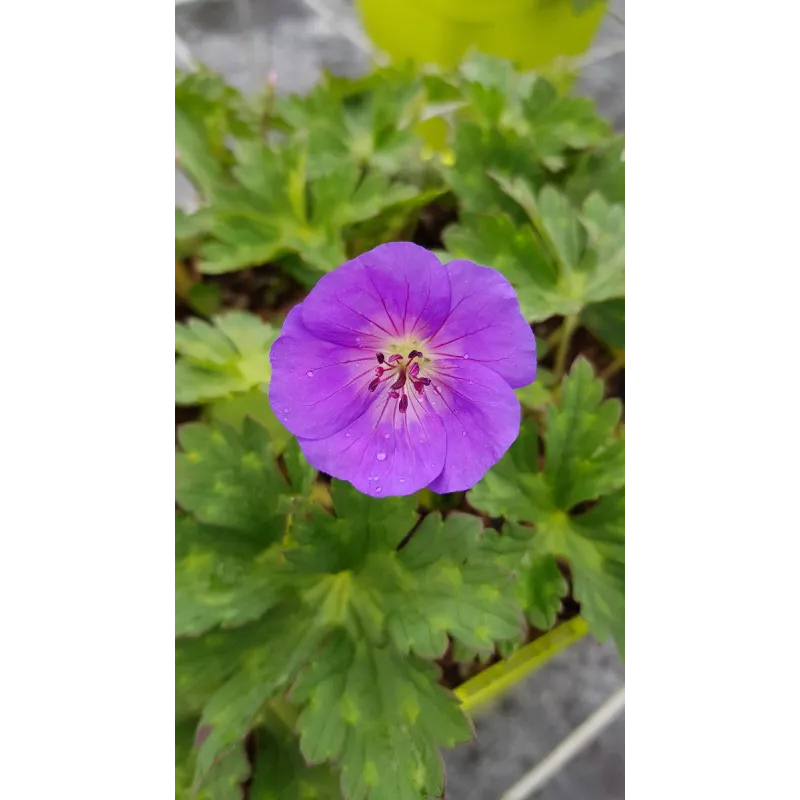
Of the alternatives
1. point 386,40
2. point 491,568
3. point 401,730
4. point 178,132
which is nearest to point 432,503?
point 491,568

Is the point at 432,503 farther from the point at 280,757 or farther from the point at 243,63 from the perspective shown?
the point at 243,63

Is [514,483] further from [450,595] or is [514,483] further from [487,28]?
[487,28]

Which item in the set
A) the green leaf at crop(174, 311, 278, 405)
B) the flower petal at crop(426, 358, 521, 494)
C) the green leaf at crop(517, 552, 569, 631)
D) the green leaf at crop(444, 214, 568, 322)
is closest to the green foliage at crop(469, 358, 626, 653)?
the green leaf at crop(517, 552, 569, 631)

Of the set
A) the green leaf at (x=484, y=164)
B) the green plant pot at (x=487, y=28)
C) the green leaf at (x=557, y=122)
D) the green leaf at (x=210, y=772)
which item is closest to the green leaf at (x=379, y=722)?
the green leaf at (x=210, y=772)

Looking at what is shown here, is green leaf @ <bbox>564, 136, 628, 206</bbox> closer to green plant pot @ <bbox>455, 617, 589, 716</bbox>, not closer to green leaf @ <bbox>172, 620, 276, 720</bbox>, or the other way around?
green plant pot @ <bbox>455, 617, 589, 716</bbox>

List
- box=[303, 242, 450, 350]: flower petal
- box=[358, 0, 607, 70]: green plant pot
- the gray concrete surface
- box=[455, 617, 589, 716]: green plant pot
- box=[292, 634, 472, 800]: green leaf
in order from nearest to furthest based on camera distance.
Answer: box=[303, 242, 450, 350]: flower petal < box=[292, 634, 472, 800]: green leaf < box=[455, 617, 589, 716]: green plant pot < the gray concrete surface < box=[358, 0, 607, 70]: green plant pot

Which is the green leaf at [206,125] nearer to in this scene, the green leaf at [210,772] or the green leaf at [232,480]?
the green leaf at [232,480]
